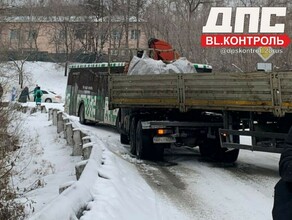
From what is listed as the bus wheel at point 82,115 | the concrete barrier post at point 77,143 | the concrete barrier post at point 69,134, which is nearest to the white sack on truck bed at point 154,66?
the concrete barrier post at point 77,143

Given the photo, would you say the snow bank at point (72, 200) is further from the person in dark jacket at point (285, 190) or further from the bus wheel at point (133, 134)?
the bus wheel at point (133, 134)

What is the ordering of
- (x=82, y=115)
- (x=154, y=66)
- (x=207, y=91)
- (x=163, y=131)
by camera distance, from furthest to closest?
(x=82, y=115), (x=154, y=66), (x=163, y=131), (x=207, y=91)

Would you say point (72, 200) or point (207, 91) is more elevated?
point (207, 91)

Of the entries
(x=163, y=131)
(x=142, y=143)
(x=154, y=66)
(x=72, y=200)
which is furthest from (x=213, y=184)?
(x=154, y=66)

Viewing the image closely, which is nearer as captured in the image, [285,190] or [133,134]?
[285,190]

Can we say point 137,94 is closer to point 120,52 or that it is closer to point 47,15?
point 120,52

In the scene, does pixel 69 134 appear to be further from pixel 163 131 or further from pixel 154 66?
pixel 163 131

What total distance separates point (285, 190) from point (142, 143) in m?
8.13

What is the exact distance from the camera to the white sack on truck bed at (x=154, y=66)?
38.0 ft

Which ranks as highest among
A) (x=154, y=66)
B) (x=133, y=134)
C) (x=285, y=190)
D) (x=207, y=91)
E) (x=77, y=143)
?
(x=154, y=66)

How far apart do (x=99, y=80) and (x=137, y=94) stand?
6977 mm

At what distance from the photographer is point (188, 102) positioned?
9.72 metres

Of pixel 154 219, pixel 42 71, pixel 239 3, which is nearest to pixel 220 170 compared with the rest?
pixel 154 219

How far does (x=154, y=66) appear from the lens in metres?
11.6
